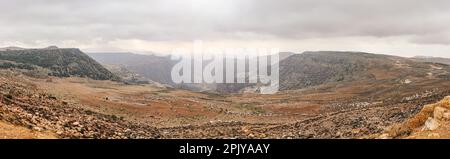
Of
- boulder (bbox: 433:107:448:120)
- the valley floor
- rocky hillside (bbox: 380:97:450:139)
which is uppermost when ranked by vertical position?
boulder (bbox: 433:107:448:120)

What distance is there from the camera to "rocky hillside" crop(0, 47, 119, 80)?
10494 cm

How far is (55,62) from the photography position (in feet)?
393

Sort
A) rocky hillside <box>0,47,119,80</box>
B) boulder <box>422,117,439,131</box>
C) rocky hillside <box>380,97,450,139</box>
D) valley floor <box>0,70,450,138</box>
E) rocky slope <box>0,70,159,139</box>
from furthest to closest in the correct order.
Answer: rocky hillside <box>0,47,119,80</box>, valley floor <box>0,70,450,138</box>, rocky slope <box>0,70,159,139</box>, boulder <box>422,117,439,131</box>, rocky hillside <box>380,97,450,139</box>

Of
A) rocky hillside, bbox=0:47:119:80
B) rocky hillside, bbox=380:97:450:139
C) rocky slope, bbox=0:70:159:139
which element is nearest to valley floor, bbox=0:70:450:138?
rocky slope, bbox=0:70:159:139

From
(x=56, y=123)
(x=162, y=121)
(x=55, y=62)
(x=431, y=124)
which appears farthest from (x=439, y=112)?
(x=55, y=62)

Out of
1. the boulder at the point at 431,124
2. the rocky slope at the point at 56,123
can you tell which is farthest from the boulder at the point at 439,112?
the rocky slope at the point at 56,123

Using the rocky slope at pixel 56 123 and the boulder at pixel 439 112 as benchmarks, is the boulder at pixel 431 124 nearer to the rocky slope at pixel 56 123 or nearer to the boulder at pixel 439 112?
the boulder at pixel 439 112

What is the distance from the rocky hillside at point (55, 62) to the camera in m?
A: 105

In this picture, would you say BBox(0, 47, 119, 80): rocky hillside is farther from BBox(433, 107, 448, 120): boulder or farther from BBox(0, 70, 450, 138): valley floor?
BBox(433, 107, 448, 120): boulder

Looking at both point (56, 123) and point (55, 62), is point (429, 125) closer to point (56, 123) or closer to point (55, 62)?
point (56, 123)

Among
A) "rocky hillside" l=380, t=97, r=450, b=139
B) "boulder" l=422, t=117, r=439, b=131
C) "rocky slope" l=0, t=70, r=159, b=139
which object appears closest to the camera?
"rocky hillside" l=380, t=97, r=450, b=139

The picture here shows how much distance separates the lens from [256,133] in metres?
36.1
